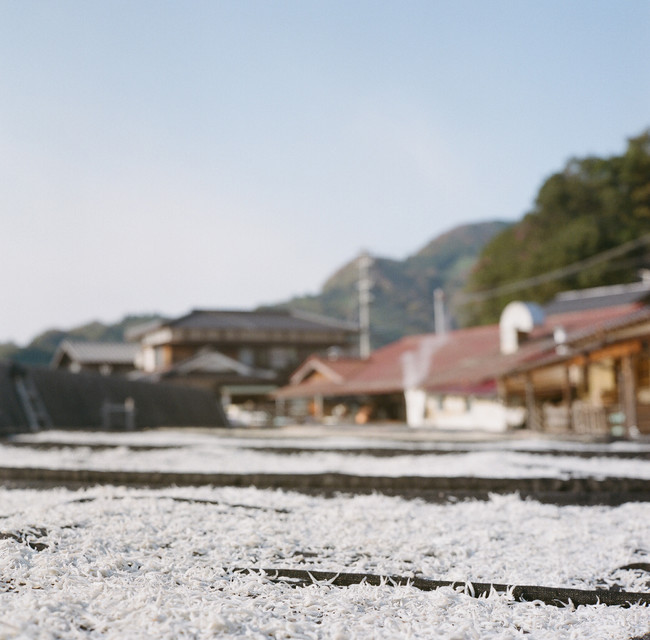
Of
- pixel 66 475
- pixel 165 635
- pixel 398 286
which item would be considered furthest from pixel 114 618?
pixel 398 286

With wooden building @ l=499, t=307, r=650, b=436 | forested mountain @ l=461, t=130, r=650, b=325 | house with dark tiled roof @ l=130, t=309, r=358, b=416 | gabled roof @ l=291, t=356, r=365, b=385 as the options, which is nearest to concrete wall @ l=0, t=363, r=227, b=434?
wooden building @ l=499, t=307, r=650, b=436

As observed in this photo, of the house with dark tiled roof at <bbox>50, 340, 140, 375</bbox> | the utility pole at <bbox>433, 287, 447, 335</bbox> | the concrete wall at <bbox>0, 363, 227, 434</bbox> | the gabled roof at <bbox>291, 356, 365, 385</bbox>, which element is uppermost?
the utility pole at <bbox>433, 287, 447, 335</bbox>

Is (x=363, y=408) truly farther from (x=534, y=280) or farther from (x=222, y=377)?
(x=534, y=280)

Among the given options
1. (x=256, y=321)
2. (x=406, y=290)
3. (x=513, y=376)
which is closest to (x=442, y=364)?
(x=513, y=376)

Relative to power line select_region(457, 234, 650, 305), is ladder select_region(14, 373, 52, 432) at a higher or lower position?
lower

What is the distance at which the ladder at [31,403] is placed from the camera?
10516mm

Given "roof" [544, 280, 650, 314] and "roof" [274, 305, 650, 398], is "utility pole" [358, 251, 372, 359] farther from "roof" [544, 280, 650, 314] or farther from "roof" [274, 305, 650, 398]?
"roof" [544, 280, 650, 314]

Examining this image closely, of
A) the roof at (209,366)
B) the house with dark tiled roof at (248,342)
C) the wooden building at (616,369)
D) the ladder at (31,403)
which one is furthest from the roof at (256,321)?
the ladder at (31,403)

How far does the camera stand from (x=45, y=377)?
1149 centimetres

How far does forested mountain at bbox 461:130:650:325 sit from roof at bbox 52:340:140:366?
18.0 meters

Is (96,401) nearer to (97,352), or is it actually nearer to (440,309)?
(440,309)

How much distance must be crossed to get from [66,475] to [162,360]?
1237 inches

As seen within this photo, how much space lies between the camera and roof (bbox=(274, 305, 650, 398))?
54.8 ft

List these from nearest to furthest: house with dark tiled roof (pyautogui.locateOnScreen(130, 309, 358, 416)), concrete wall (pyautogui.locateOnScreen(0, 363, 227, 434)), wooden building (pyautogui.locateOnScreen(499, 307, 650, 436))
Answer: concrete wall (pyautogui.locateOnScreen(0, 363, 227, 434)), wooden building (pyautogui.locateOnScreen(499, 307, 650, 436)), house with dark tiled roof (pyautogui.locateOnScreen(130, 309, 358, 416))
